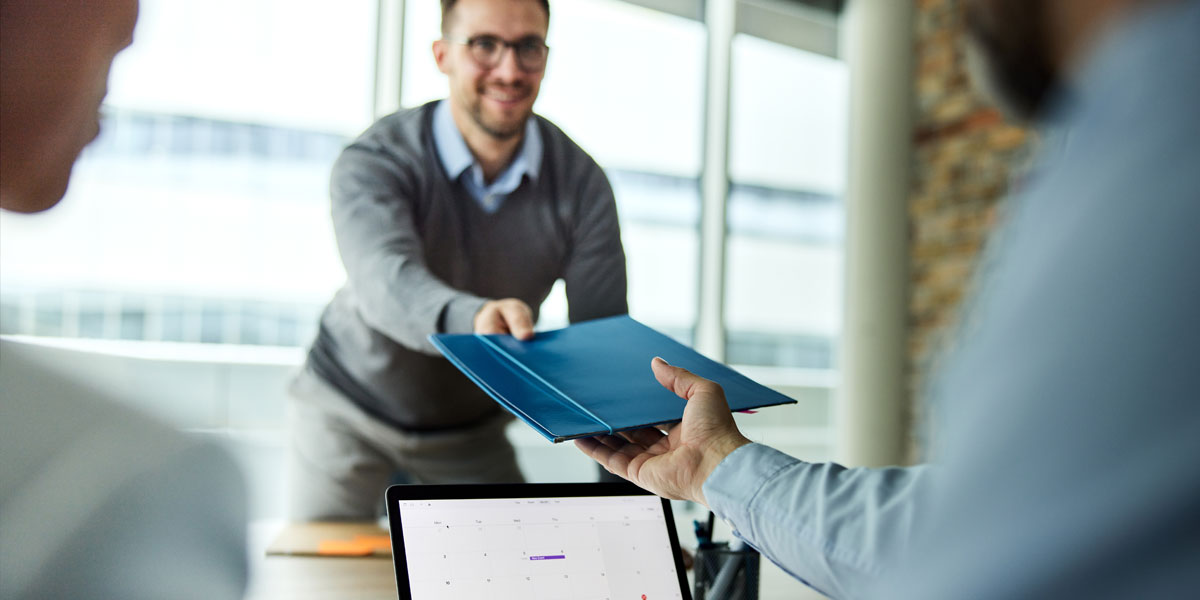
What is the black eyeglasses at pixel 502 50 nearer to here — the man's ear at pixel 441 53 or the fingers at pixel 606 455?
the man's ear at pixel 441 53

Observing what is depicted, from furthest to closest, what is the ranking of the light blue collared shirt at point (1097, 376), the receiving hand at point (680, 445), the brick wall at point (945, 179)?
the brick wall at point (945, 179) < the receiving hand at point (680, 445) < the light blue collared shirt at point (1097, 376)

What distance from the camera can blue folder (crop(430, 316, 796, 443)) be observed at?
99cm

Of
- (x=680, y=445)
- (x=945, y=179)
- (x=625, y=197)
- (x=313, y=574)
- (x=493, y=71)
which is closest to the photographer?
(x=680, y=445)

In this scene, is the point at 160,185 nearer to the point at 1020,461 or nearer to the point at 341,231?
the point at 341,231

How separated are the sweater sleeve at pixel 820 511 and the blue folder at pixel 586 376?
0.62 feet

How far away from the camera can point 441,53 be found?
1532 millimetres

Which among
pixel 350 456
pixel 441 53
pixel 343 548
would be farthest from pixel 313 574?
pixel 441 53

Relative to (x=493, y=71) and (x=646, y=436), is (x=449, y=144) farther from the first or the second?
(x=646, y=436)

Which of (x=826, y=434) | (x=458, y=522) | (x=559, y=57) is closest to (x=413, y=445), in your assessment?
(x=458, y=522)

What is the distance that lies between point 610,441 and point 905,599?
701 mm

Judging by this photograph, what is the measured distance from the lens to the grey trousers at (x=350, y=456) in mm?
1442

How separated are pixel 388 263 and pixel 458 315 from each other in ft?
0.51

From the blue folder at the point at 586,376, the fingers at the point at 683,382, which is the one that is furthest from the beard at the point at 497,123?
the fingers at the point at 683,382

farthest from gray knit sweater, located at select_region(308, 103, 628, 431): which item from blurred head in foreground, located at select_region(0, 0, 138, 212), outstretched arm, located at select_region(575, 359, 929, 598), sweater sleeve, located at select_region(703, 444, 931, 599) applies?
sweater sleeve, located at select_region(703, 444, 931, 599)
